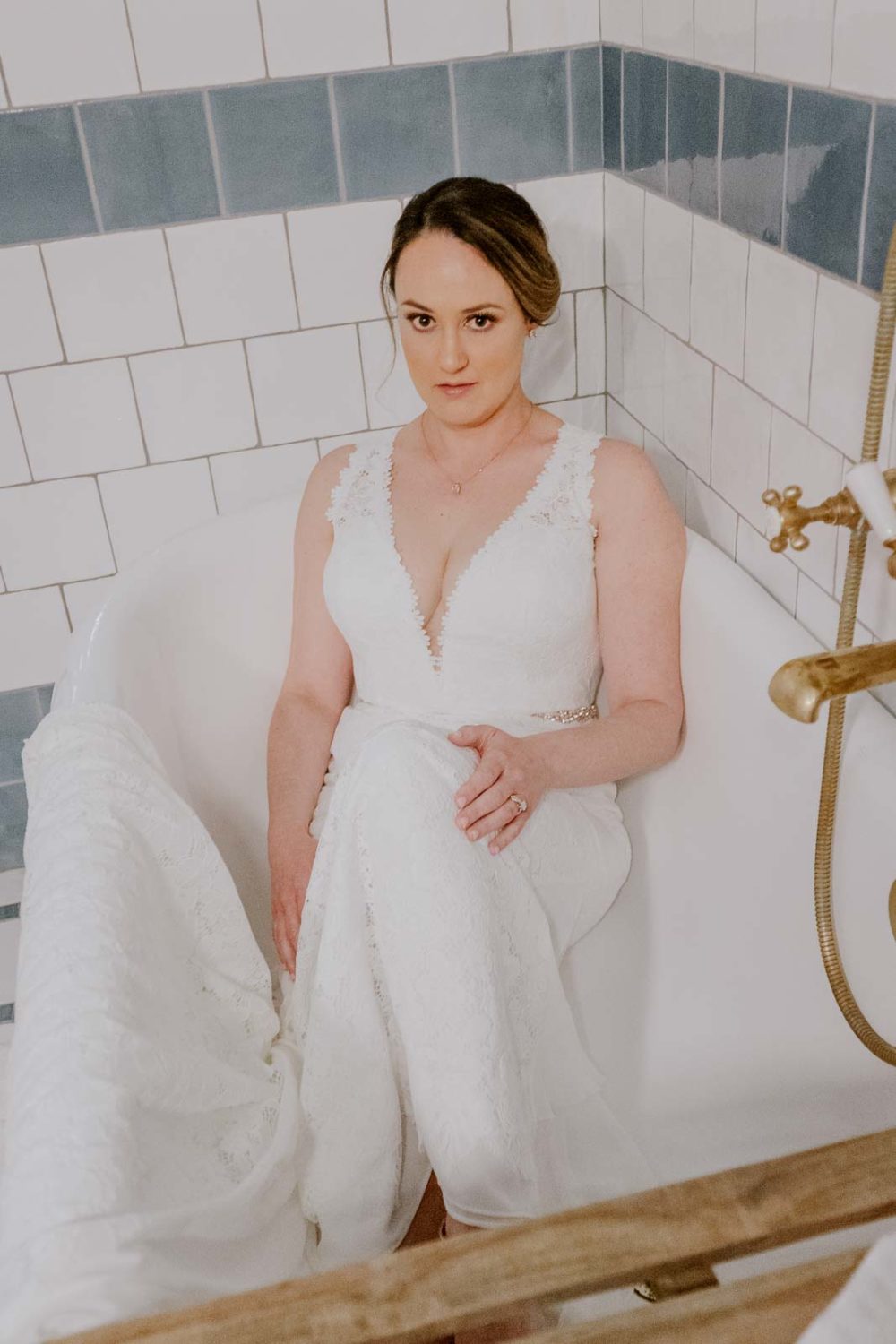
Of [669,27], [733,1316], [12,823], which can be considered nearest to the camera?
[733,1316]

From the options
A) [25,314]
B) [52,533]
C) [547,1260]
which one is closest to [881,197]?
[547,1260]

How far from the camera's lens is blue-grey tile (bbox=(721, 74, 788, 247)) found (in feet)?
4.45

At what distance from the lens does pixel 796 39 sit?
1.28m

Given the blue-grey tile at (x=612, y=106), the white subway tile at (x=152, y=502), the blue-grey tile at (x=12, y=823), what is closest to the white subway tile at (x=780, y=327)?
the blue-grey tile at (x=612, y=106)

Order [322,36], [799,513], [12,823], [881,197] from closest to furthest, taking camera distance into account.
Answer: [799,513]
[881,197]
[322,36]
[12,823]

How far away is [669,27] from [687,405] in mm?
508

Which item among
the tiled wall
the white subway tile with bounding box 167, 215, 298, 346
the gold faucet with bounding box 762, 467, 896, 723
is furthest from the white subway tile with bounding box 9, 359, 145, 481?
the gold faucet with bounding box 762, 467, 896, 723

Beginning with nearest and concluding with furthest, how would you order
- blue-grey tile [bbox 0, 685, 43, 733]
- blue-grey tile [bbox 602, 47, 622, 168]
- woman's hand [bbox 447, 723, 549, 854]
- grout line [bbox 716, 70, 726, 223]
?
woman's hand [bbox 447, 723, 549, 854] < grout line [bbox 716, 70, 726, 223] < blue-grey tile [bbox 602, 47, 622, 168] < blue-grey tile [bbox 0, 685, 43, 733]

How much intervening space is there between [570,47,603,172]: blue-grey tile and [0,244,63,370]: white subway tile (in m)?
0.90

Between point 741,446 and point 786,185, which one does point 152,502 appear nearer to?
point 741,446

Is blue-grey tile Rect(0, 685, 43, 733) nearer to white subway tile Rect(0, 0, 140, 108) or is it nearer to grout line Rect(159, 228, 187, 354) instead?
grout line Rect(159, 228, 187, 354)

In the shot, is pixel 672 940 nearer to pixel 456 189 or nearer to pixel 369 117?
pixel 456 189

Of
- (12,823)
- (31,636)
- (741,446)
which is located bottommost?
(12,823)

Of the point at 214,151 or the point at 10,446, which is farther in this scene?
the point at 10,446
